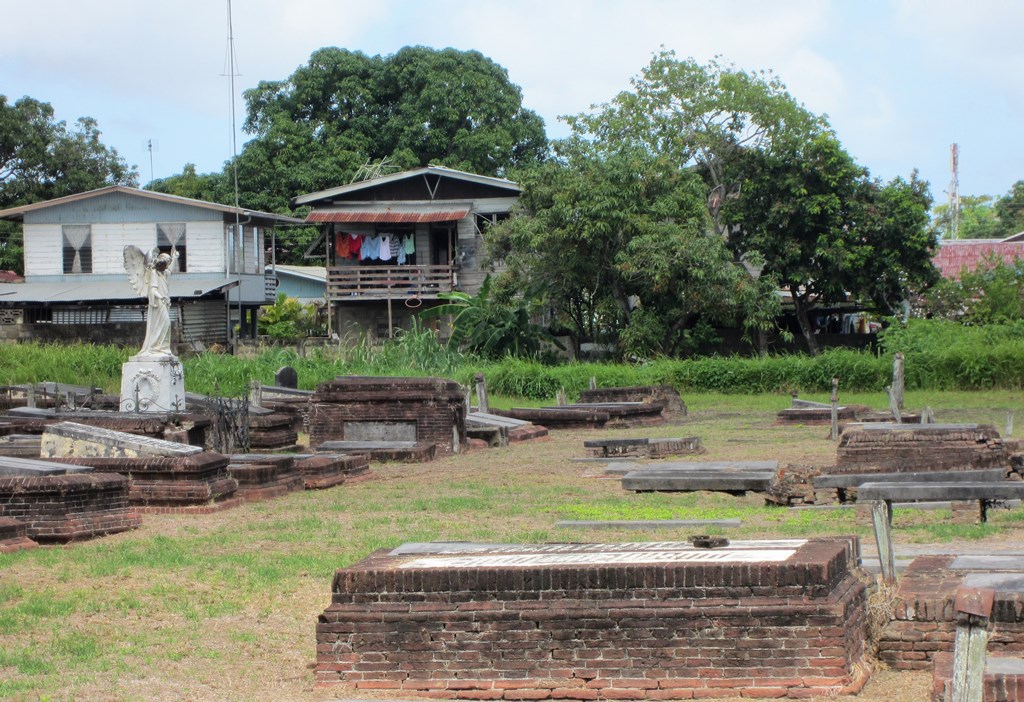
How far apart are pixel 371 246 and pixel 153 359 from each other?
23.5 m

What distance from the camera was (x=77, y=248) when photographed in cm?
4328

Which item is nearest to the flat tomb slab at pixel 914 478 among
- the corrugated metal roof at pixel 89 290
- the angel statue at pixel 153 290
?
the angel statue at pixel 153 290

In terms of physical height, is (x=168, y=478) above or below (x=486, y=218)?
below

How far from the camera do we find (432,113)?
2094 inches

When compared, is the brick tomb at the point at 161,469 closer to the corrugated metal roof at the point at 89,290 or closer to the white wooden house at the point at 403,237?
the corrugated metal roof at the point at 89,290

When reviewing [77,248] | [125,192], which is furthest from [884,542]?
[77,248]

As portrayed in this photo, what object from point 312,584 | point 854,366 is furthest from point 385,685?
point 854,366

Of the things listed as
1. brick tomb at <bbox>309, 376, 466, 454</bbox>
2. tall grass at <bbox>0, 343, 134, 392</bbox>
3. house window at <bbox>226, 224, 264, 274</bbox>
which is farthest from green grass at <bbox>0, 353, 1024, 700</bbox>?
house window at <bbox>226, 224, 264, 274</bbox>

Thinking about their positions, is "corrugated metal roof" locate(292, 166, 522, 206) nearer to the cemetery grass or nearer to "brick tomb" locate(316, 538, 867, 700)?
the cemetery grass

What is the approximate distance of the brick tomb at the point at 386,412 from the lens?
20984 millimetres

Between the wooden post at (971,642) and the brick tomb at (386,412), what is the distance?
635 inches

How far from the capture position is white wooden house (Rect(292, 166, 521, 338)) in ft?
139

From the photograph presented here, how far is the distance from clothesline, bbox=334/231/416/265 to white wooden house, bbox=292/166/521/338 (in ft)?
0.11

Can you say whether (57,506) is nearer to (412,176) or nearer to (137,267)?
(137,267)
